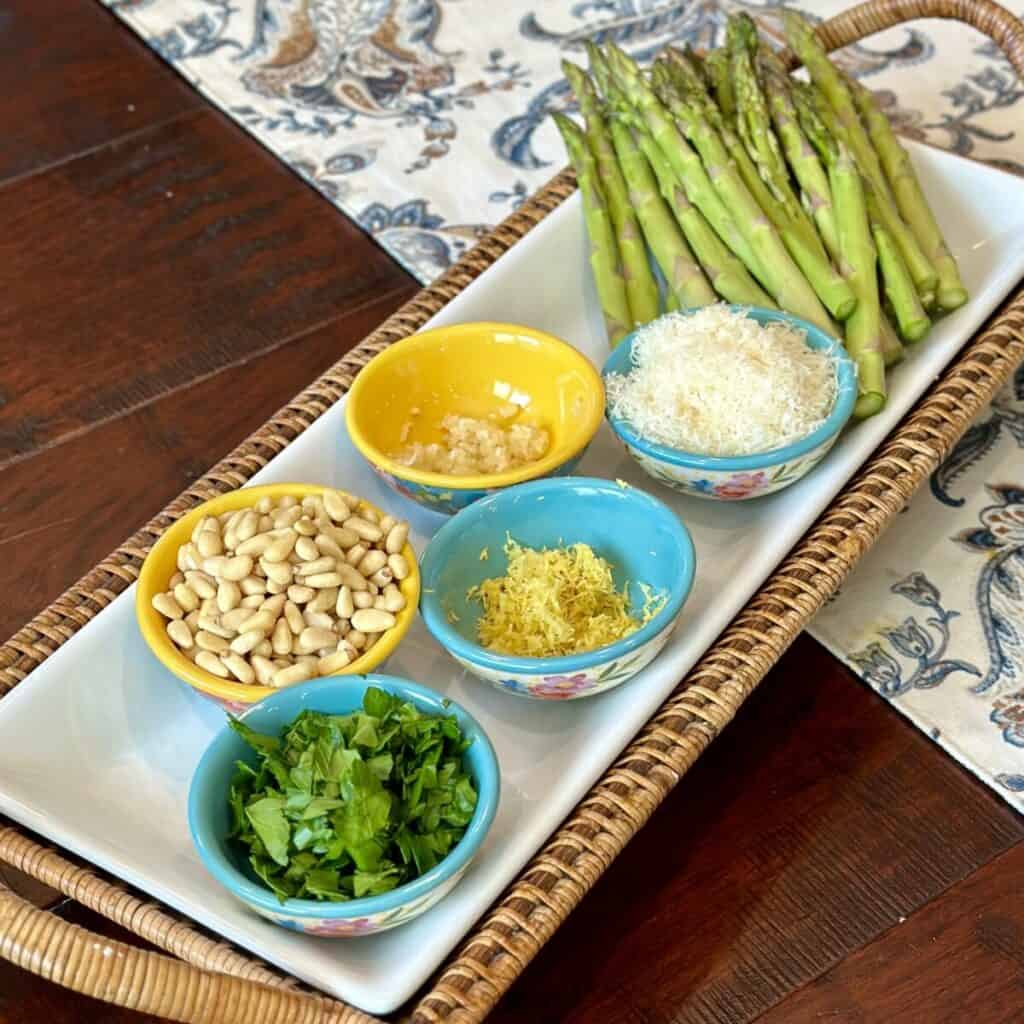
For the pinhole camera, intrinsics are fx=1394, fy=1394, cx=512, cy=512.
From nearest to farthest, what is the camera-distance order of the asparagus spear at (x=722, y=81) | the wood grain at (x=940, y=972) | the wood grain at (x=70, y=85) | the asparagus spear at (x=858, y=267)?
the wood grain at (x=940, y=972)
the asparagus spear at (x=858, y=267)
the asparagus spear at (x=722, y=81)
the wood grain at (x=70, y=85)

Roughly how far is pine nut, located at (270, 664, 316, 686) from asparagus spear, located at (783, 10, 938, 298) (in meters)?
0.91

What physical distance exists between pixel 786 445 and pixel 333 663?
0.52m

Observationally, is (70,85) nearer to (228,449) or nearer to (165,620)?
(228,449)

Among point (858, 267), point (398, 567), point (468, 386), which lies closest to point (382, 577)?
point (398, 567)

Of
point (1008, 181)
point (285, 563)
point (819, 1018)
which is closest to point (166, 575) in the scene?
point (285, 563)

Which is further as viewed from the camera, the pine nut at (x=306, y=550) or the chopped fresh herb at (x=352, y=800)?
the pine nut at (x=306, y=550)

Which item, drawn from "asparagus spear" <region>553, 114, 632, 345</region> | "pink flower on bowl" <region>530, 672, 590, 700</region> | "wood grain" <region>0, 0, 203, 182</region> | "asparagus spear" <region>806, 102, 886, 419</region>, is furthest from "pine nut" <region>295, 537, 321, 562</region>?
"wood grain" <region>0, 0, 203, 182</region>

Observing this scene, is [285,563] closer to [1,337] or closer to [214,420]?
[214,420]

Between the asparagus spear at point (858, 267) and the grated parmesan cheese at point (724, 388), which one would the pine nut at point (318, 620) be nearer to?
the grated parmesan cheese at point (724, 388)

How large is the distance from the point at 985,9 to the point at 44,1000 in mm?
1608

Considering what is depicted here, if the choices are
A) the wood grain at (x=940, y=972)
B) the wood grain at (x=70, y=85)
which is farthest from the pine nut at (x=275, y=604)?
the wood grain at (x=70, y=85)

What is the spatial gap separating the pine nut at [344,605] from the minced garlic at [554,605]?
0.44 ft

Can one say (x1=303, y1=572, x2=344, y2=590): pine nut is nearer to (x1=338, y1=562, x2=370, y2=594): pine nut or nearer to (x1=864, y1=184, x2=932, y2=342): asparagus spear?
(x1=338, y1=562, x2=370, y2=594): pine nut

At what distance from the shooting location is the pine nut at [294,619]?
4.21ft
